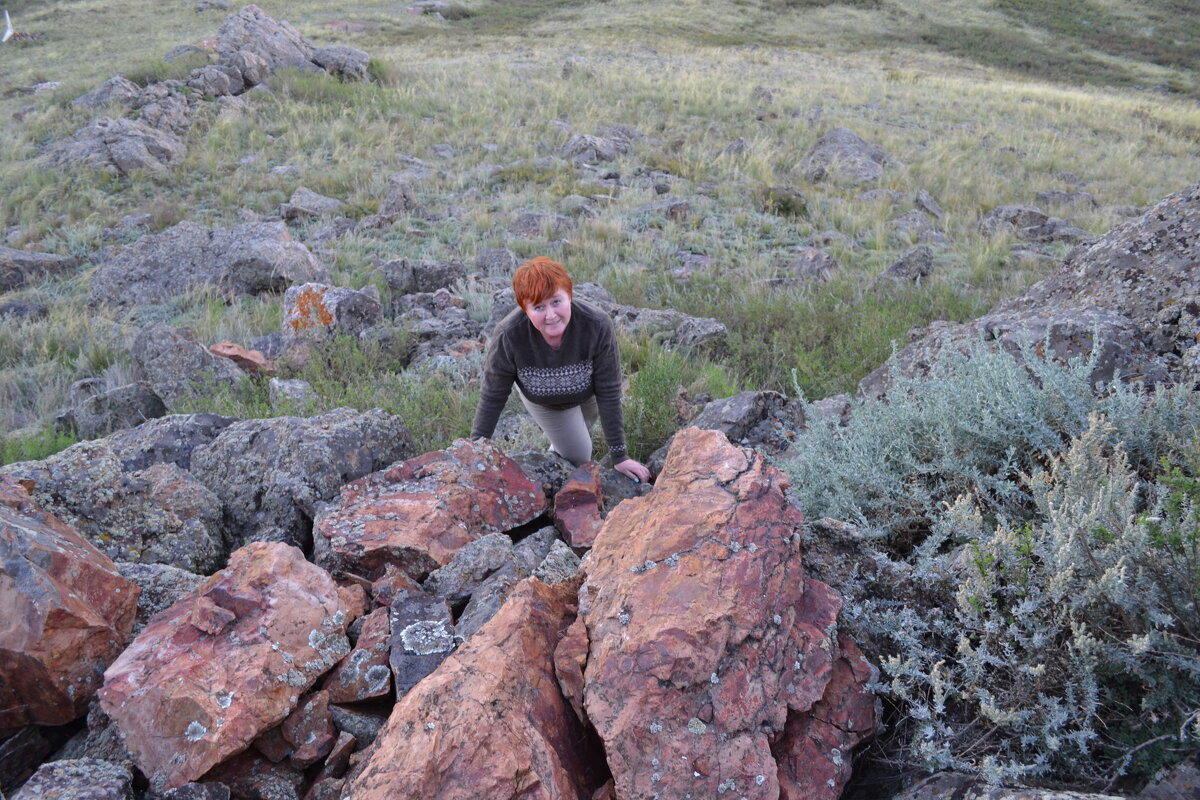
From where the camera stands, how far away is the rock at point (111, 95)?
49.0ft

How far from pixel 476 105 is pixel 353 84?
3.12m

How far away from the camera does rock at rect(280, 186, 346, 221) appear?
10.6m

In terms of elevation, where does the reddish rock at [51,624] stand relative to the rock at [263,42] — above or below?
below

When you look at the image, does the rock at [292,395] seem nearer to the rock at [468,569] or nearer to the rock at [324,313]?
the rock at [324,313]

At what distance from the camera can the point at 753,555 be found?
7.51 ft

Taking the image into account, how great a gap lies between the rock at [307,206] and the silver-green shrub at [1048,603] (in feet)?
32.3

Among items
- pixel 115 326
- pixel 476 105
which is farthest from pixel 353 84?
pixel 115 326

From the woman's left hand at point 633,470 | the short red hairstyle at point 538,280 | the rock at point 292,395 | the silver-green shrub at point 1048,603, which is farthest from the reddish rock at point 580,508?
the rock at point 292,395

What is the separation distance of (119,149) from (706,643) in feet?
47.2

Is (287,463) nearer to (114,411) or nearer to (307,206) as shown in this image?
(114,411)

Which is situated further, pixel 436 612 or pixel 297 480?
pixel 297 480

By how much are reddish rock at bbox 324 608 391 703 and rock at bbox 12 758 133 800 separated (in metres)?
0.59

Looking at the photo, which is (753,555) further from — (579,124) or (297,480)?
(579,124)

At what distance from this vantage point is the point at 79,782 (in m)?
2.02
